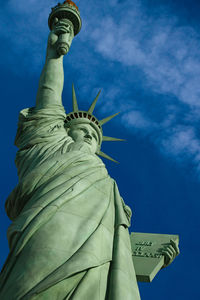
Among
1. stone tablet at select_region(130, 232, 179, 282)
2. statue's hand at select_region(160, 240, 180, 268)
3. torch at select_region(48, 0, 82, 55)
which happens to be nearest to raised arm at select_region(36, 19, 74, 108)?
torch at select_region(48, 0, 82, 55)

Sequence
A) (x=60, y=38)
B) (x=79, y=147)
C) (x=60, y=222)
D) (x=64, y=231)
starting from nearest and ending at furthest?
(x=64, y=231) < (x=60, y=222) < (x=79, y=147) < (x=60, y=38)

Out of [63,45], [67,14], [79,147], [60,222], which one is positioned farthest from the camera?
[67,14]

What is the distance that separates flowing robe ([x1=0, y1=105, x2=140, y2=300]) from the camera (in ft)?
19.7

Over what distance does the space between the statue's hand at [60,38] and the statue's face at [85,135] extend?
6.69 feet

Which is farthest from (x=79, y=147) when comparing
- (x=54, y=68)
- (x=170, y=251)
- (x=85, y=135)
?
(x=170, y=251)

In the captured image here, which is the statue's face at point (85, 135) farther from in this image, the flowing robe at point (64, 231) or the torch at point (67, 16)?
the torch at point (67, 16)

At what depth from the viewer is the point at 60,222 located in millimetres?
6949

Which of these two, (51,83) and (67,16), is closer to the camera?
(51,83)

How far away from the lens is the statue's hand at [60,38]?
11820 mm

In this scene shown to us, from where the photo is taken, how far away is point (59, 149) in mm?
9320

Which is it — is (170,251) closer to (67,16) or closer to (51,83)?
(51,83)

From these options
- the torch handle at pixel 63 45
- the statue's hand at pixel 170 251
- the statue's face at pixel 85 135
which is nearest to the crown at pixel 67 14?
the torch handle at pixel 63 45

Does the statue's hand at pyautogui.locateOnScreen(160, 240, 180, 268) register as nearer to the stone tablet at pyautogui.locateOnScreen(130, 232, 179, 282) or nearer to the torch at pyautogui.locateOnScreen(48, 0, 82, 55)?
the stone tablet at pyautogui.locateOnScreen(130, 232, 179, 282)

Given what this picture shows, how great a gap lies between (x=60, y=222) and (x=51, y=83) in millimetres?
5021
